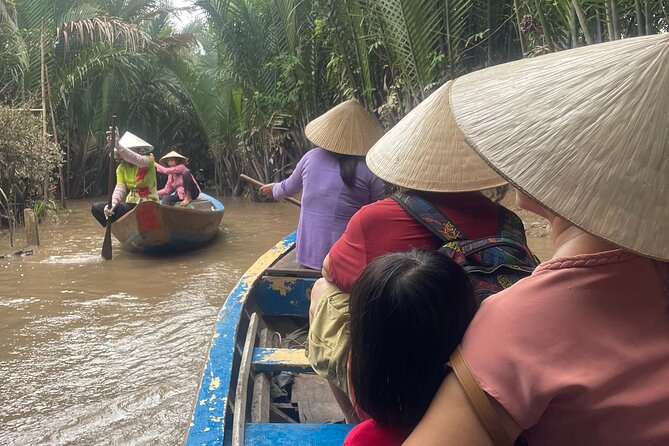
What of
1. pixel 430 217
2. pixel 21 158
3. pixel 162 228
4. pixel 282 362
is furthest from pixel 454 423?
pixel 21 158

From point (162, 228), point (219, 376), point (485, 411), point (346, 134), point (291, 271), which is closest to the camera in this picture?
point (485, 411)

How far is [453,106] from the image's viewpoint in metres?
0.88

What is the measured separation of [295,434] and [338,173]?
4.73 feet

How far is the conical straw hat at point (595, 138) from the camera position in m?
0.71

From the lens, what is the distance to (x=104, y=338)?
4168 mm

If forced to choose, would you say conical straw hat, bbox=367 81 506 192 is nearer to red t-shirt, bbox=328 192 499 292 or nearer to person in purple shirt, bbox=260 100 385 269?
red t-shirt, bbox=328 192 499 292

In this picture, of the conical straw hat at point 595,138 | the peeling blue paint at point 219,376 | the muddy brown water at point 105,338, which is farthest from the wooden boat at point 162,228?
the conical straw hat at point 595,138

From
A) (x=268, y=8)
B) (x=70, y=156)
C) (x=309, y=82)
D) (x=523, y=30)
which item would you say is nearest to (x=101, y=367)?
(x=523, y=30)

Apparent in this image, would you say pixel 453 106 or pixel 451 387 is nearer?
pixel 451 387

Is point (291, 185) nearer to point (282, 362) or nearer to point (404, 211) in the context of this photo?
point (282, 362)

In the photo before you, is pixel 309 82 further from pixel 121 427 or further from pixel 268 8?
pixel 121 427

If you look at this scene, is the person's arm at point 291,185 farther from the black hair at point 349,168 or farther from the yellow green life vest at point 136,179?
the yellow green life vest at point 136,179

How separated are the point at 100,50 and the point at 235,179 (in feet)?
14.0

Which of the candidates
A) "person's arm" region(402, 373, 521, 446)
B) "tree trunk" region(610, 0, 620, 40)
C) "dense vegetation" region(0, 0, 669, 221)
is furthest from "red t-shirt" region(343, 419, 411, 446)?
"dense vegetation" region(0, 0, 669, 221)
